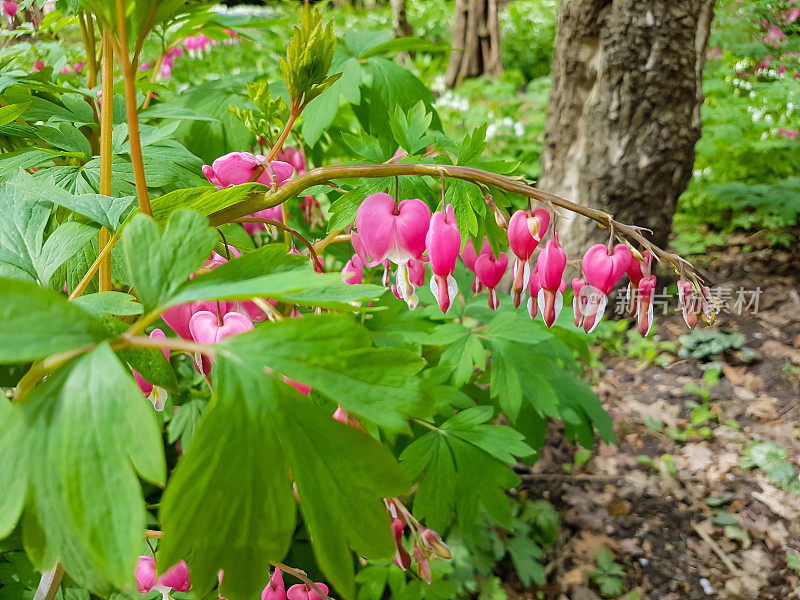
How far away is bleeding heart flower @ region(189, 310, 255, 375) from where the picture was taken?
1.85 feet

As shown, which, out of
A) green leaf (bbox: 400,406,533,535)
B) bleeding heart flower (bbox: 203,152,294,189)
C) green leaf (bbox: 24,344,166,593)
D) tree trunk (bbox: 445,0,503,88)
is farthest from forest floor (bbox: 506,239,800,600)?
tree trunk (bbox: 445,0,503,88)

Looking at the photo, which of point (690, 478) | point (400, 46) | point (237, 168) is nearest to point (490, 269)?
point (237, 168)

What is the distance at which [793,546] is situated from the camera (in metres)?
2.10

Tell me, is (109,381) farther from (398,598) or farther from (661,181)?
(661,181)

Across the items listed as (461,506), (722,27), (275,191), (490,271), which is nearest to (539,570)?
(461,506)

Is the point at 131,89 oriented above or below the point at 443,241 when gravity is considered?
above

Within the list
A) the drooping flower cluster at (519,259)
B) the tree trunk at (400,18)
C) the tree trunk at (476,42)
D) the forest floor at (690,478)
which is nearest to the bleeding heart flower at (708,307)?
the drooping flower cluster at (519,259)

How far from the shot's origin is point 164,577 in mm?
679

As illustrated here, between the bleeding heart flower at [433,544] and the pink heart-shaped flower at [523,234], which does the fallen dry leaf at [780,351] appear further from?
the pink heart-shaped flower at [523,234]

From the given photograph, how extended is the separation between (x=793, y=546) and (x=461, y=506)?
1.53 metres

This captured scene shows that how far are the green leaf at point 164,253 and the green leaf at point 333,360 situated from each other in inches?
2.6

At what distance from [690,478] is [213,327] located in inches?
93.4

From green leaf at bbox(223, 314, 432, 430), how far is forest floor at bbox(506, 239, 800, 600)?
1808 millimetres

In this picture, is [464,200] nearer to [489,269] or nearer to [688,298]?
[489,269]
